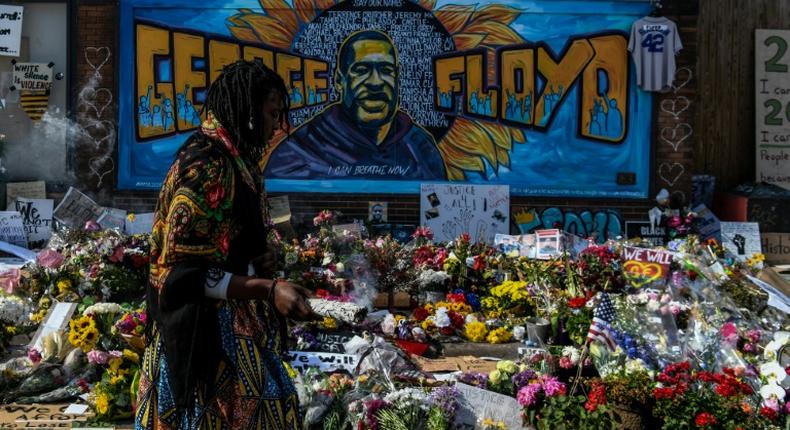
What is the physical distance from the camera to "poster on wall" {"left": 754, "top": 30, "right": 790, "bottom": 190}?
40.1 ft

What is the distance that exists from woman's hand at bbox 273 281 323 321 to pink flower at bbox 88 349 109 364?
12.3 feet

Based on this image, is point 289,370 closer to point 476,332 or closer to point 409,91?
point 476,332

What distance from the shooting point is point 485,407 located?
5523 mm

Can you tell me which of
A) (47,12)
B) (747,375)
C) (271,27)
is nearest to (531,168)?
(271,27)

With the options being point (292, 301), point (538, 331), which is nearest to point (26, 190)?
point (538, 331)

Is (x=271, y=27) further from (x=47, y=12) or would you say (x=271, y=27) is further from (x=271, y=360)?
(x=271, y=360)

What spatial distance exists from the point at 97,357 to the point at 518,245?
5260 mm

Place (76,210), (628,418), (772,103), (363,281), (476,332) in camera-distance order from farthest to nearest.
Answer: (772,103), (76,210), (363,281), (476,332), (628,418)

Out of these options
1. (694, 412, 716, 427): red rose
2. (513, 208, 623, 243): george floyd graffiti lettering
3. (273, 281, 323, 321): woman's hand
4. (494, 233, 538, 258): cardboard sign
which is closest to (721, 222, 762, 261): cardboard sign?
(513, 208, 623, 243): george floyd graffiti lettering

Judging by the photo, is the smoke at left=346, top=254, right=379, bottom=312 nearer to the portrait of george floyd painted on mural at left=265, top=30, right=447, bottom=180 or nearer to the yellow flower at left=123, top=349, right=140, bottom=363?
the yellow flower at left=123, top=349, right=140, bottom=363

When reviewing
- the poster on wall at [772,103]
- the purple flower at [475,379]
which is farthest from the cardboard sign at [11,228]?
the poster on wall at [772,103]

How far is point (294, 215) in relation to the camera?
11320mm

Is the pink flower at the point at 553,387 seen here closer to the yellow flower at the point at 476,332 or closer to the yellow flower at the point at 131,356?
the yellow flower at the point at 476,332

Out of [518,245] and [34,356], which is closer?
[34,356]
